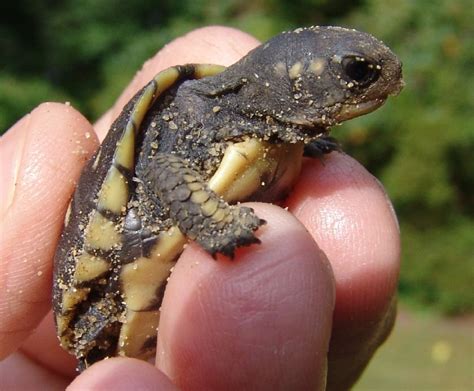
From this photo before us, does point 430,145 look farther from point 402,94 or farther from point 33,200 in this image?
point 33,200

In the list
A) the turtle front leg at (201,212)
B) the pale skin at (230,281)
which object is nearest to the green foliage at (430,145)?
the pale skin at (230,281)

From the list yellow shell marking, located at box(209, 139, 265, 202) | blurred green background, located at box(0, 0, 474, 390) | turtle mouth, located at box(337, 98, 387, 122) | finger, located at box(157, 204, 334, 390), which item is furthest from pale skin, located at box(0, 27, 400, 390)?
blurred green background, located at box(0, 0, 474, 390)

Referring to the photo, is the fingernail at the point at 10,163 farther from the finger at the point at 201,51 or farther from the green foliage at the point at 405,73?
the green foliage at the point at 405,73

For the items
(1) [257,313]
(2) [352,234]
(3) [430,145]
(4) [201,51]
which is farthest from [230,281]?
(3) [430,145]

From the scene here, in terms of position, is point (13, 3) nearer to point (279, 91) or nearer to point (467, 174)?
point (467, 174)

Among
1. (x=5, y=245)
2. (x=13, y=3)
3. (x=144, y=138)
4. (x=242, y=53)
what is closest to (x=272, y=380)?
(x=144, y=138)
